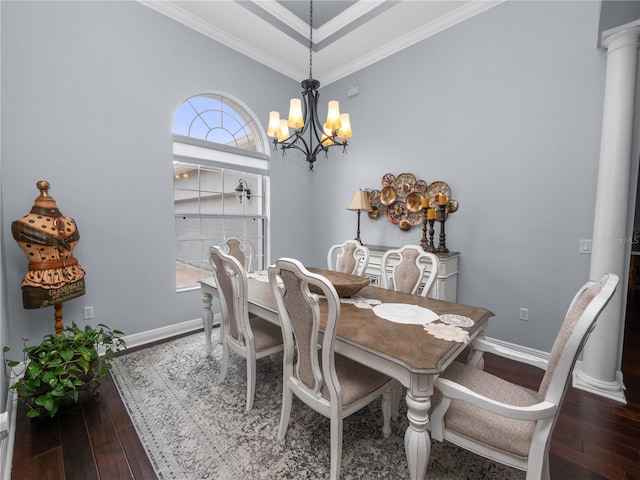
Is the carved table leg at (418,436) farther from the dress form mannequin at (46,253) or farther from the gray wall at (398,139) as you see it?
the dress form mannequin at (46,253)

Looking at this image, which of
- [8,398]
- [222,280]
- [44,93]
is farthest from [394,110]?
[8,398]

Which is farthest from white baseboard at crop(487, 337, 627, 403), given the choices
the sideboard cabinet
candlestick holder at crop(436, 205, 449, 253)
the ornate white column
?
candlestick holder at crop(436, 205, 449, 253)

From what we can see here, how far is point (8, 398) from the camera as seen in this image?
1.79 meters

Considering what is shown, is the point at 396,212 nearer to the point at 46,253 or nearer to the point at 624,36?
the point at 624,36

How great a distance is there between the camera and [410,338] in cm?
137

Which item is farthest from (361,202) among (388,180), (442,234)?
(442,234)

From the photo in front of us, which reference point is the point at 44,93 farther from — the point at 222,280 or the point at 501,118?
the point at 501,118

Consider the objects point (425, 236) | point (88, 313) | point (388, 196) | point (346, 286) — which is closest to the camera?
point (346, 286)

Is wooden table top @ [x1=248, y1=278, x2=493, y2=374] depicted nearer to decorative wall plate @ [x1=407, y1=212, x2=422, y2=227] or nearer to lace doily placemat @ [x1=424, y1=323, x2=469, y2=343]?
lace doily placemat @ [x1=424, y1=323, x2=469, y2=343]

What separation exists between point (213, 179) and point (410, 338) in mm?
3017

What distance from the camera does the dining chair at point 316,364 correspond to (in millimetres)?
1254

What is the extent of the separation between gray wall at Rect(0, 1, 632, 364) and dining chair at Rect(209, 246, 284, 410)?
1283 mm

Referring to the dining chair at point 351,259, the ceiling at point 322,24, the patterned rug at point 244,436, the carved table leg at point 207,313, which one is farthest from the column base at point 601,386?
the ceiling at point 322,24

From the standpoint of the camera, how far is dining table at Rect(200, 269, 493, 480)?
3.70ft
